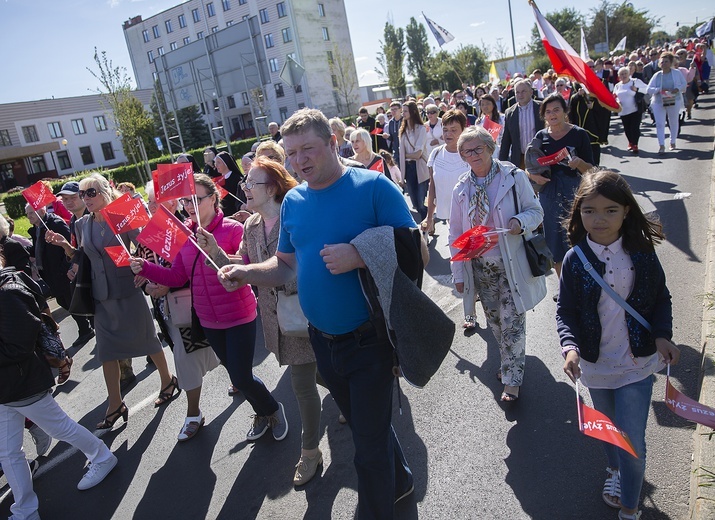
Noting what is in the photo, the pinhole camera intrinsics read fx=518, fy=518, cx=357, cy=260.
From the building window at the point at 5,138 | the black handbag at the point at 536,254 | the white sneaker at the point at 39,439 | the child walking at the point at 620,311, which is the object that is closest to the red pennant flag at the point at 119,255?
the white sneaker at the point at 39,439

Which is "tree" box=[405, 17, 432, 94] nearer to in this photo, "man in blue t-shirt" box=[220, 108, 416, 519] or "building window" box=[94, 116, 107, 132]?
"building window" box=[94, 116, 107, 132]

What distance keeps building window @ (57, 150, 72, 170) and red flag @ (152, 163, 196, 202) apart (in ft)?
223

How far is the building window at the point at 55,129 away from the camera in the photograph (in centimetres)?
6162

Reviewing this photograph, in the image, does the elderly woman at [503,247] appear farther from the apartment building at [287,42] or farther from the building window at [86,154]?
the building window at [86,154]

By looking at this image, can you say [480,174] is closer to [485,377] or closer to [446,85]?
[485,377]

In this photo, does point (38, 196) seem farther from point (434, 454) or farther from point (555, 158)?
point (555, 158)

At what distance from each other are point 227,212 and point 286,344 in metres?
5.88

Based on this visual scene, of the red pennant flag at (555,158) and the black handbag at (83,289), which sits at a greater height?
the red pennant flag at (555,158)

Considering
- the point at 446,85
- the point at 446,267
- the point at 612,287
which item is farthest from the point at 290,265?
the point at 446,85

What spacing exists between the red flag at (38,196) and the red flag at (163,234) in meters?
3.89

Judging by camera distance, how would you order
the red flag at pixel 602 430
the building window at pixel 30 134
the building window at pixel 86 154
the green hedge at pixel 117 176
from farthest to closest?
1. the building window at pixel 86 154
2. the building window at pixel 30 134
3. the green hedge at pixel 117 176
4. the red flag at pixel 602 430

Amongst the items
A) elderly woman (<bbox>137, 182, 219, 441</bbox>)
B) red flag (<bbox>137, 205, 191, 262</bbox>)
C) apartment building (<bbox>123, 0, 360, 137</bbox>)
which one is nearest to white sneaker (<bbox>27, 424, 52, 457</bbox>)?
elderly woman (<bbox>137, 182, 219, 441</bbox>)

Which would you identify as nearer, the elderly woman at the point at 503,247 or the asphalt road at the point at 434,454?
the asphalt road at the point at 434,454

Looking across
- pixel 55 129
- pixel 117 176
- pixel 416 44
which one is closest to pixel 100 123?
pixel 55 129
